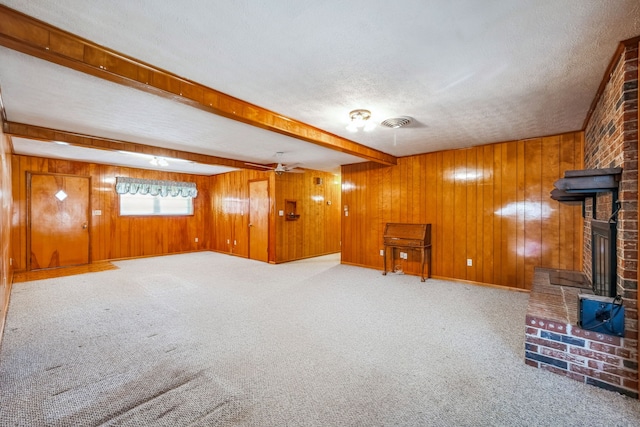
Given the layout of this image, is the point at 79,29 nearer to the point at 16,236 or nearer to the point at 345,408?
the point at 345,408

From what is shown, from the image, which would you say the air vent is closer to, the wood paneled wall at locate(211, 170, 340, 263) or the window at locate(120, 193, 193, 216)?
the wood paneled wall at locate(211, 170, 340, 263)

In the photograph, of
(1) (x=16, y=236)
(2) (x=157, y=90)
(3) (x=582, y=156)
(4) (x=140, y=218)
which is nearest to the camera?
(2) (x=157, y=90)

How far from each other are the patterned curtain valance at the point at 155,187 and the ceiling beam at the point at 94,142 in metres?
2.74

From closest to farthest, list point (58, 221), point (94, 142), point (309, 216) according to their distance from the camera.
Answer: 1. point (94, 142)
2. point (58, 221)
3. point (309, 216)

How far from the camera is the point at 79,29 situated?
5.47ft

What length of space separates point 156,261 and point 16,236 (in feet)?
7.83

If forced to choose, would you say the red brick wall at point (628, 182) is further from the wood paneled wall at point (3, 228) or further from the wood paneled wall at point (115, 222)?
the wood paneled wall at point (115, 222)

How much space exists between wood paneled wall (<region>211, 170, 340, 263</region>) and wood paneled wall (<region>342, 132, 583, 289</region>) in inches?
75.5

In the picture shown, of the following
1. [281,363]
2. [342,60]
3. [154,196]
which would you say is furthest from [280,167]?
[154,196]

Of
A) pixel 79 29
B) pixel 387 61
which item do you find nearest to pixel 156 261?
pixel 79 29

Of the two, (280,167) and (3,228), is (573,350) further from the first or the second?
(3,228)

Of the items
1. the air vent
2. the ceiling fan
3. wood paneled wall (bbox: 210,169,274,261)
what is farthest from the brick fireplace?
wood paneled wall (bbox: 210,169,274,261)

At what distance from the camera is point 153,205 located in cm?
746

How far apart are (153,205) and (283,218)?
368 cm
